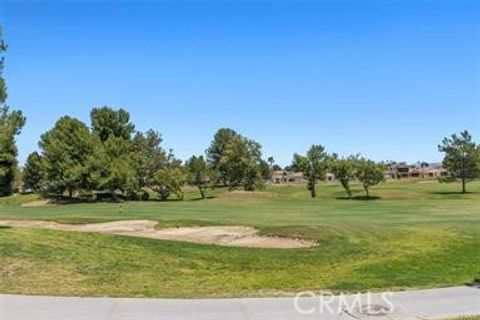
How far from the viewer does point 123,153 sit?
7725 cm

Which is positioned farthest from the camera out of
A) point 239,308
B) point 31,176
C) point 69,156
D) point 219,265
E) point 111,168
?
point 31,176

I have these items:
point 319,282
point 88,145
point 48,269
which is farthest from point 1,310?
point 88,145

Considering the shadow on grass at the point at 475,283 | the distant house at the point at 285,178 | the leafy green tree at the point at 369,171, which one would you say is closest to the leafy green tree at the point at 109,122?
the leafy green tree at the point at 369,171

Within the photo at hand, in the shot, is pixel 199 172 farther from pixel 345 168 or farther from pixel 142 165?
pixel 345 168

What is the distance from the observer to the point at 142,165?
285ft

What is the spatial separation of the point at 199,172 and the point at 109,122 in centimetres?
1309

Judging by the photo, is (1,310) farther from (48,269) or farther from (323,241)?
(323,241)

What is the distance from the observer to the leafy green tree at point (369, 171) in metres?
80.4

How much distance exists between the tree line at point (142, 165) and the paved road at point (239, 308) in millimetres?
55643

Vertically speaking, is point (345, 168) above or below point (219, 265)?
above

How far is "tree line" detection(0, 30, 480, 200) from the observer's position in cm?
7369

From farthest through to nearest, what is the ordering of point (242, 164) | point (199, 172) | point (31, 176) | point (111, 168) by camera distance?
point (31, 176) → point (242, 164) → point (199, 172) → point (111, 168)

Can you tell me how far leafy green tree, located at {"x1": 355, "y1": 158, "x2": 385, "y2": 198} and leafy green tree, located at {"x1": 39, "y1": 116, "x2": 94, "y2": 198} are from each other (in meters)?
31.3

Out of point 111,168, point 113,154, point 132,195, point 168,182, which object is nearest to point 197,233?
point 111,168
